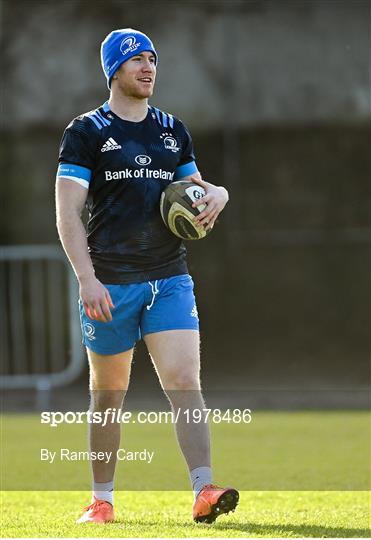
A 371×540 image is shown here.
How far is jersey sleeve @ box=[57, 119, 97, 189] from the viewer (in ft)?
16.3

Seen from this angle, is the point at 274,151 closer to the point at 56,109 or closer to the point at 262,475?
the point at 56,109

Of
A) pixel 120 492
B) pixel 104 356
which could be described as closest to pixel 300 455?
pixel 120 492

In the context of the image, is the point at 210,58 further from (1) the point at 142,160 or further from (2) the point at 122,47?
(1) the point at 142,160

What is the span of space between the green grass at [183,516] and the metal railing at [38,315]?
16.9ft


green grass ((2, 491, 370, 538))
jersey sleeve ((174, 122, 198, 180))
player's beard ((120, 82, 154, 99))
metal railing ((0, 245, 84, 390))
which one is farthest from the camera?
metal railing ((0, 245, 84, 390))

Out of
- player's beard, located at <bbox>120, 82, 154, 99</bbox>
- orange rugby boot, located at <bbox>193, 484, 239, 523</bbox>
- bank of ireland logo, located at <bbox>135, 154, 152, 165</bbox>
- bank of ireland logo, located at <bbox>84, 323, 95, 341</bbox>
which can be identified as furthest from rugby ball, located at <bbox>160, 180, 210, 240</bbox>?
orange rugby boot, located at <bbox>193, 484, 239, 523</bbox>

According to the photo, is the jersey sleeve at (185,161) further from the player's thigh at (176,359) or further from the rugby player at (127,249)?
the player's thigh at (176,359)

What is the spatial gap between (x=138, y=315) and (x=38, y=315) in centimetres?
660

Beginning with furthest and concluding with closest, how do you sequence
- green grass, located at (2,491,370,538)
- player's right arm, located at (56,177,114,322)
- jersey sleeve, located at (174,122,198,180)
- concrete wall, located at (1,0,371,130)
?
1. concrete wall, located at (1,0,371,130)
2. jersey sleeve, located at (174,122,198,180)
3. player's right arm, located at (56,177,114,322)
4. green grass, located at (2,491,370,538)

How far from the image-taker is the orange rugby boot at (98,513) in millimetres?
5004

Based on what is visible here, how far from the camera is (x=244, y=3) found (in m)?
11.5

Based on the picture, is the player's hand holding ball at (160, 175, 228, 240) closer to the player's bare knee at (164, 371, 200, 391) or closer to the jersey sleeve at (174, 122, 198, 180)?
the jersey sleeve at (174, 122, 198, 180)

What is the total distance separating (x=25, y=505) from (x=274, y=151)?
261 inches

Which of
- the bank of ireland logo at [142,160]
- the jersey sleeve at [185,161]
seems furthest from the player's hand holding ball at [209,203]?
the bank of ireland logo at [142,160]
